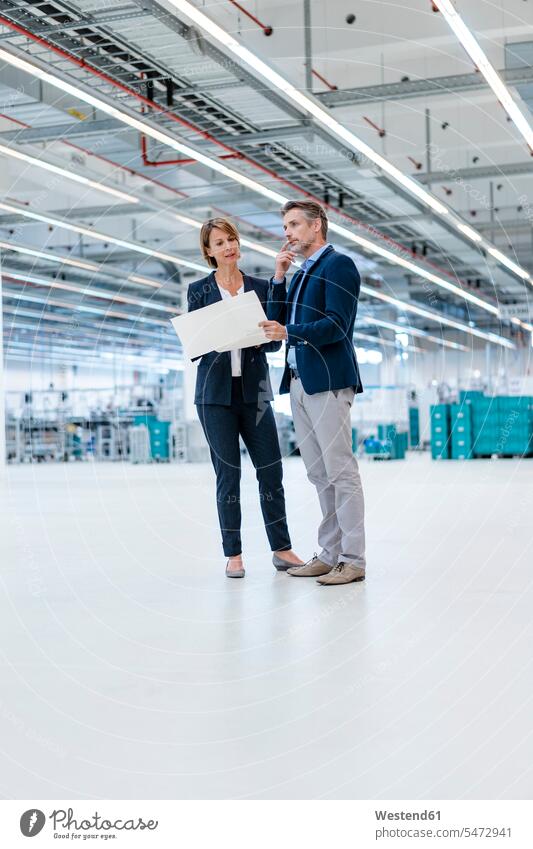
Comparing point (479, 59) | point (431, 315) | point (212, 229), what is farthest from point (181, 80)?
point (431, 315)

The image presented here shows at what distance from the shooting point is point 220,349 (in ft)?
12.1

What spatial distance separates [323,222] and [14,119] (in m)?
6.80

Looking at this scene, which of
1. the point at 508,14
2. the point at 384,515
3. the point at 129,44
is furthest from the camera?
the point at 508,14

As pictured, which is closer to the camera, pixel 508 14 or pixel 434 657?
pixel 434 657

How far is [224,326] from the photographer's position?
364cm

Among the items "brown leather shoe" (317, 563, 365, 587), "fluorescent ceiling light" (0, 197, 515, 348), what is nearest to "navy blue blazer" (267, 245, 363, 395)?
"brown leather shoe" (317, 563, 365, 587)

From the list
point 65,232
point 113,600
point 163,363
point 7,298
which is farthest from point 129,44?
point 163,363

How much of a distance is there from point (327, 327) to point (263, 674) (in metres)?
1.53

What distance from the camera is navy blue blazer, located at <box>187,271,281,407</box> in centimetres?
386

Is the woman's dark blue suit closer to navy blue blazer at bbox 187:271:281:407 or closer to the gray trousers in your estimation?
navy blue blazer at bbox 187:271:281:407

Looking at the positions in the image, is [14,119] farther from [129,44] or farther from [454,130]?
[454,130]
